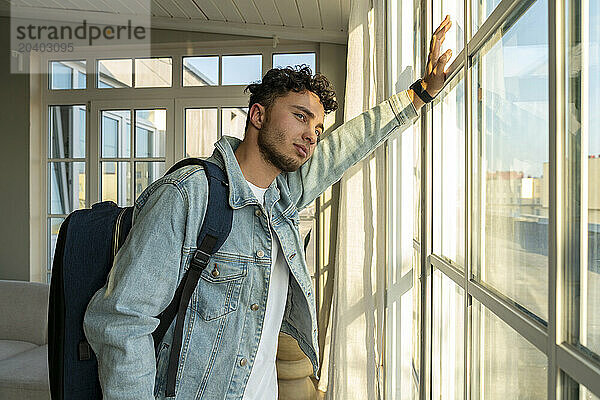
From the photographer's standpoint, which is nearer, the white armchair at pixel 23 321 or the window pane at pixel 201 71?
the white armchair at pixel 23 321

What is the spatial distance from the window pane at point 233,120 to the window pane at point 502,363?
12.1 feet

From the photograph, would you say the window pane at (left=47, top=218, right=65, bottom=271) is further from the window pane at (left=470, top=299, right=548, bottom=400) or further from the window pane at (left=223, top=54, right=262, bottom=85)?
the window pane at (left=470, top=299, right=548, bottom=400)

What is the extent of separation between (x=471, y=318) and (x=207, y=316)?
66cm

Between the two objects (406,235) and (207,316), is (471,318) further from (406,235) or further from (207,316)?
(406,235)

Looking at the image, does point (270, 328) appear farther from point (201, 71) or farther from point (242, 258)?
point (201, 71)

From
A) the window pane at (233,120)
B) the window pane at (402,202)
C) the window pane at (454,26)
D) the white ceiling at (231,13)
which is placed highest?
the white ceiling at (231,13)

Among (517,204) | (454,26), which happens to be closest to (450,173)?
(454,26)

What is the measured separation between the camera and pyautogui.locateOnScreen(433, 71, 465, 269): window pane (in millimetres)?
1395

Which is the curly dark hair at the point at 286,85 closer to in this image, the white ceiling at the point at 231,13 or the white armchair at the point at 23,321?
the white ceiling at the point at 231,13

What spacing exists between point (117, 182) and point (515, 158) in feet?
14.4

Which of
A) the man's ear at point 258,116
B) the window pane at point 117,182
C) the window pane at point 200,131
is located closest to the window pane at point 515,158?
the man's ear at point 258,116

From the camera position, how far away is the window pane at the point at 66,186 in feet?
16.2

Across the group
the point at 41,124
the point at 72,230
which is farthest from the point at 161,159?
the point at 72,230

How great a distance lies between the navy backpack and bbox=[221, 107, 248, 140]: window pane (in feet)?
10.7
